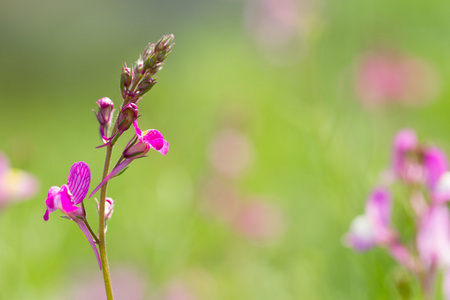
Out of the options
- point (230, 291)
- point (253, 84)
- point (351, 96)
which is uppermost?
point (253, 84)

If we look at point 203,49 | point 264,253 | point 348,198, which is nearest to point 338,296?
point 348,198

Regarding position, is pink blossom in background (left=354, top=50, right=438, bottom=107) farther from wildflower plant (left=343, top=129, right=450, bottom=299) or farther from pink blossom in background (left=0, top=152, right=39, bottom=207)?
wildflower plant (left=343, top=129, right=450, bottom=299)

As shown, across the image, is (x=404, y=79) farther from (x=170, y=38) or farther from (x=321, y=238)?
(x=170, y=38)

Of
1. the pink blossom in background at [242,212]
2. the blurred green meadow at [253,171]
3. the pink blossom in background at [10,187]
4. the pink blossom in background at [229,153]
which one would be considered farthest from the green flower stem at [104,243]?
the pink blossom in background at [229,153]

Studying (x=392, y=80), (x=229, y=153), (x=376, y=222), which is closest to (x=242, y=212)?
(x=229, y=153)

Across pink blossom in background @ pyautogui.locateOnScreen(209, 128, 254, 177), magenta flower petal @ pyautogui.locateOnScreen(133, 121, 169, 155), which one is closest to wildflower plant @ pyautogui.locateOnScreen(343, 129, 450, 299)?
magenta flower petal @ pyautogui.locateOnScreen(133, 121, 169, 155)

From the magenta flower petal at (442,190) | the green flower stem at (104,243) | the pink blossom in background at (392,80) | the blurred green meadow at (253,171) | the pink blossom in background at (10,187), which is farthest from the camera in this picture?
the pink blossom in background at (392,80)

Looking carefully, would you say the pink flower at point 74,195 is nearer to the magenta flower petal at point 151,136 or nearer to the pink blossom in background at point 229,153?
the magenta flower petal at point 151,136

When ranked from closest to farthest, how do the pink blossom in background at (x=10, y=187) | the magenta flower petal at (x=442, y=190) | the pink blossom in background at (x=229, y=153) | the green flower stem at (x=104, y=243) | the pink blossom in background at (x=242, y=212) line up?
the green flower stem at (x=104, y=243)
the magenta flower petal at (x=442, y=190)
the pink blossom in background at (x=10, y=187)
the pink blossom in background at (x=242, y=212)
the pink blossom in background at (x=229, y=153)
